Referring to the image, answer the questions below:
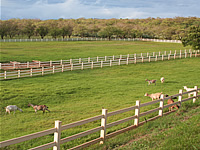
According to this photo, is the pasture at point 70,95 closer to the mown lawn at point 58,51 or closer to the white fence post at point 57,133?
the white fence post at point 57,133

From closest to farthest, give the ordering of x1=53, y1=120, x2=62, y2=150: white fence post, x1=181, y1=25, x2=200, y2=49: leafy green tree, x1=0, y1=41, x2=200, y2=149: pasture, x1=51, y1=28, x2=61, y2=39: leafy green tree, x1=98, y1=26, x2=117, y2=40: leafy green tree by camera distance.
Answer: x1=53, y1=120, x2=62, y2=150: white fence post < x1=0, y1=41, x2=200, y2=149: pasture < x1=181, y1=25, x2=200, y2=49: leafy green tree < x1=51, y1=28, x2=61, y2=39: leafy green tree < x1=98, y1=26, x2=117, y2=40: leafy green tree

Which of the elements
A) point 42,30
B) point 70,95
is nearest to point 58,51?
point 70,95

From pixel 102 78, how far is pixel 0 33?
289ft

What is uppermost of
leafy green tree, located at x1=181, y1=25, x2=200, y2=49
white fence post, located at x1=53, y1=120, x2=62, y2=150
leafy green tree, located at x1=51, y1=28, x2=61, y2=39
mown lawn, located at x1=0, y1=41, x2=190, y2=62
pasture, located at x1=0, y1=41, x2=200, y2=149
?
leafy green tree, located at x1=51, y1=28, x2=61, y2=39

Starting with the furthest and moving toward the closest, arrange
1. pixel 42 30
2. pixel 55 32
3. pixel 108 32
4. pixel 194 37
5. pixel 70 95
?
pixel 108 32, pixel 42 30, pixel 55 32, pixel 194 37, pixel 70 95

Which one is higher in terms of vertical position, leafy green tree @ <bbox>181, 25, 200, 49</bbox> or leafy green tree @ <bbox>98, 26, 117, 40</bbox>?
leafy green tree @ <bbox>98, 26, 117, 40</bbox>

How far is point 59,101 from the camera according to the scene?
18.3 meters

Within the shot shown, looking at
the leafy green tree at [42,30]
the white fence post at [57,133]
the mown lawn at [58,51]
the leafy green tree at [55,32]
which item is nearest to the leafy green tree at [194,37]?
the mown lawn at [58,51]

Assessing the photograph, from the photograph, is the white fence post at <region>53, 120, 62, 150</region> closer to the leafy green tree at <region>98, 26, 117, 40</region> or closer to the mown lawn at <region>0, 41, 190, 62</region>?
the mown lawn at <region>0, 41, 190, 62</region>

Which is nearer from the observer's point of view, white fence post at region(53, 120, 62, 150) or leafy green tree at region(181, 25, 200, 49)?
white fence post at region(53, 120, 62, 150)

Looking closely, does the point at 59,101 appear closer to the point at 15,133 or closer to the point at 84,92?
the point at 84,92

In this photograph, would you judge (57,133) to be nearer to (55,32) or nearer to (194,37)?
(194,37)

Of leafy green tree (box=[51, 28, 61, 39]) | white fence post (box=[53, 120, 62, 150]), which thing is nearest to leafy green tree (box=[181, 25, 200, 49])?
white fence post (box=[53, 120, 62, 150])

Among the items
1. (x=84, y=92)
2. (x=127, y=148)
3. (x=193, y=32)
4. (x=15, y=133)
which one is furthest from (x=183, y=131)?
(x=193, y=32)
